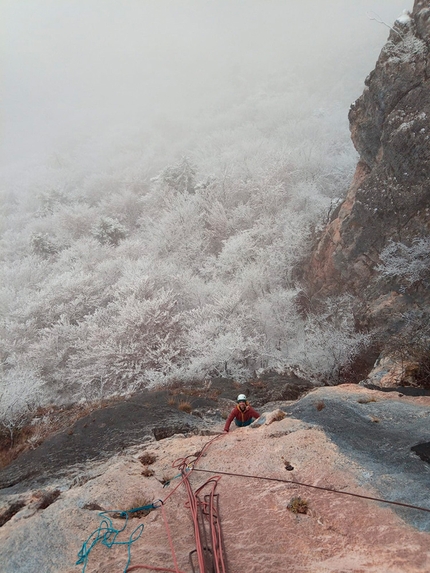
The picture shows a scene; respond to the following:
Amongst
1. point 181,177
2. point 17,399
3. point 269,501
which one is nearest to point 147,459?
point 269,501

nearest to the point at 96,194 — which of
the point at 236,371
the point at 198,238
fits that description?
the point at 198,238

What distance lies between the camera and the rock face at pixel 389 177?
10.1 m

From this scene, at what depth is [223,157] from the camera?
27156 millimetres

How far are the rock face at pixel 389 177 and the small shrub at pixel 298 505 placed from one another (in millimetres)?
8123

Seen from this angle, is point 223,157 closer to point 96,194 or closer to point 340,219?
point 96,194

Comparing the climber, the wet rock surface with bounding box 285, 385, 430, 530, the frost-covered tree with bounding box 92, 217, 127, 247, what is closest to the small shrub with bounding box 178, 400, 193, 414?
Result: the climber

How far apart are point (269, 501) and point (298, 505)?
1.17 ft

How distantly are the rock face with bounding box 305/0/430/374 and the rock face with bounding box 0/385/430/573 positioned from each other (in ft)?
20.0

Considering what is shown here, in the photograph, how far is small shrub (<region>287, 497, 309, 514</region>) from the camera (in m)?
3.46

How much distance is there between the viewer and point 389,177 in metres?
10.9

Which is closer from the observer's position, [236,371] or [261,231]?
[236,371]

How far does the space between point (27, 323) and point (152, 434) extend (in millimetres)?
10581

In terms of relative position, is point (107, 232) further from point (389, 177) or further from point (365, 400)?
point (365, 400)

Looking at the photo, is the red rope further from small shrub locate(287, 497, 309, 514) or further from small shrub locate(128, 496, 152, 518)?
small shrub locate(287, 497, 309, 514)
